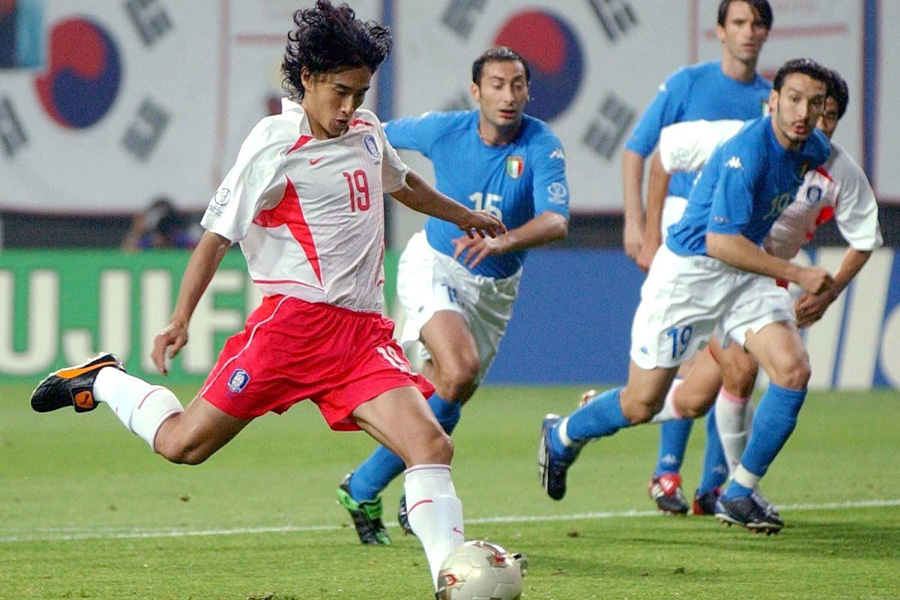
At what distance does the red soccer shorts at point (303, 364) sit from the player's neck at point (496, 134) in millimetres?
2104

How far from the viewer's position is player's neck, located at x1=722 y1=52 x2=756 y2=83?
738cm

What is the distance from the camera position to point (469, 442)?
9.67m

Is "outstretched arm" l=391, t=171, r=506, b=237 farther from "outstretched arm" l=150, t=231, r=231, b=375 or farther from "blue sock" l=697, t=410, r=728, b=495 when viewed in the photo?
"blue sock" l=697, t=410, r=728, b=495

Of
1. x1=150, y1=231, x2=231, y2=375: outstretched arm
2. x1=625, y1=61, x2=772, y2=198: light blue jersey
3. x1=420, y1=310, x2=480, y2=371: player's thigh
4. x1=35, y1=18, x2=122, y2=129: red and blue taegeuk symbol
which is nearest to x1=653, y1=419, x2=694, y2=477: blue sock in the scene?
x1=625, y1=61, x2=772, y2=198: light blue jersey

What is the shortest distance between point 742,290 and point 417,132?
1496 millimetres

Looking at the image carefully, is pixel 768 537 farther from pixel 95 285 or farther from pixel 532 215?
pixel 95 285

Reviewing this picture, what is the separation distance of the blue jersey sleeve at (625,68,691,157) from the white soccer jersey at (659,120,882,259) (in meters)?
Answer: 0.37

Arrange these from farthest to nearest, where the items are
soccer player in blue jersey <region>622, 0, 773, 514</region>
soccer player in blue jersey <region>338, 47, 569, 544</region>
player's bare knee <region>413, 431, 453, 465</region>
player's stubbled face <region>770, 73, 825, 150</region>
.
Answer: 1. soccer player in blue jersey <region>622, 0, 773, 514</region>
2. soccer player in blue jersey <region>338, 47, 569, 544</region>
3. player's stubbled face <region>770, 73, 825, 150</region>
4. player's bare knee <region>413, 431, 453, 465</region>

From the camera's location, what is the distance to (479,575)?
4.20m

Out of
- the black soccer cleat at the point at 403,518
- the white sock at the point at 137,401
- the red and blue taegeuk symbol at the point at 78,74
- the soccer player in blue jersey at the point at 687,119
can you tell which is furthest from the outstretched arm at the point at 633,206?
the red and blue taegeuk symbol at the point at 78,74

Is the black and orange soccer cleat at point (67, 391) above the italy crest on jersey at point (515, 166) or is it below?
below

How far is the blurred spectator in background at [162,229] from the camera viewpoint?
14.1 m

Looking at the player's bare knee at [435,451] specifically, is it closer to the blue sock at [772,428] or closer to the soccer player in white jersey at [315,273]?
the soccer player in white jersey at [315,273]

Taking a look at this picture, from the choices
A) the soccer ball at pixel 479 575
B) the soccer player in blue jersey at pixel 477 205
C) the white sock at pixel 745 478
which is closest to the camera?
the soccer ball at pixel 479 575
